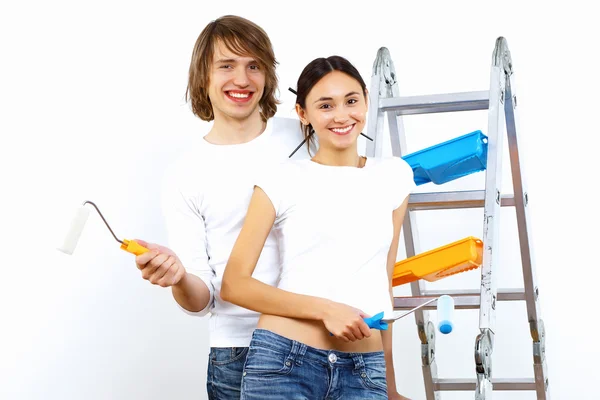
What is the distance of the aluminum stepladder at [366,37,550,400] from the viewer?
241 cm

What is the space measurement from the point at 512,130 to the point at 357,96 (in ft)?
2.35

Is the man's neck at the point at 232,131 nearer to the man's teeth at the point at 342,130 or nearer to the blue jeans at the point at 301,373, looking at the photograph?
the man's teeth at the point at 342,130

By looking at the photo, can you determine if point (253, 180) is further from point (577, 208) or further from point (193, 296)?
point (577, 208)

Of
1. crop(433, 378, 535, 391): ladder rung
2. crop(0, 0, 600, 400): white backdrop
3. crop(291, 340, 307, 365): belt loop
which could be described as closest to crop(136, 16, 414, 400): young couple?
crop(291, 340, 307, 365): belt loop

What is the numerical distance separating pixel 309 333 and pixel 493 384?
1.15m

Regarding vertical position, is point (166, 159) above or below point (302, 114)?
above

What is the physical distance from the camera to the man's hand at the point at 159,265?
201 cm

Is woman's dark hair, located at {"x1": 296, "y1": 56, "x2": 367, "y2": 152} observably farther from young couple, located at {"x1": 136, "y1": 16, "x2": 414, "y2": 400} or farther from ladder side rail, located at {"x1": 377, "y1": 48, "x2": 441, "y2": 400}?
ladder side rail, located at {"x1": 377, "y1": 48, "x2": 441, "y2": 400}

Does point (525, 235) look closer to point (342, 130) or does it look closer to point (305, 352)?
point (342, 130)

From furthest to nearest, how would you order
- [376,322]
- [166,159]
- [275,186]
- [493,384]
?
[166,159] → [493,384] → [275,186] → [376,322]

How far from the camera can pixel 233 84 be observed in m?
2.55

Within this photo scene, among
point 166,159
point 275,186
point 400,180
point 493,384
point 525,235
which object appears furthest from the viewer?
point 166,159

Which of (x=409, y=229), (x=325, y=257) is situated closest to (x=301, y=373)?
(x=325, y=257)

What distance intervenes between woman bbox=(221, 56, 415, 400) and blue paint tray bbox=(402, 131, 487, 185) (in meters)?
0.12
